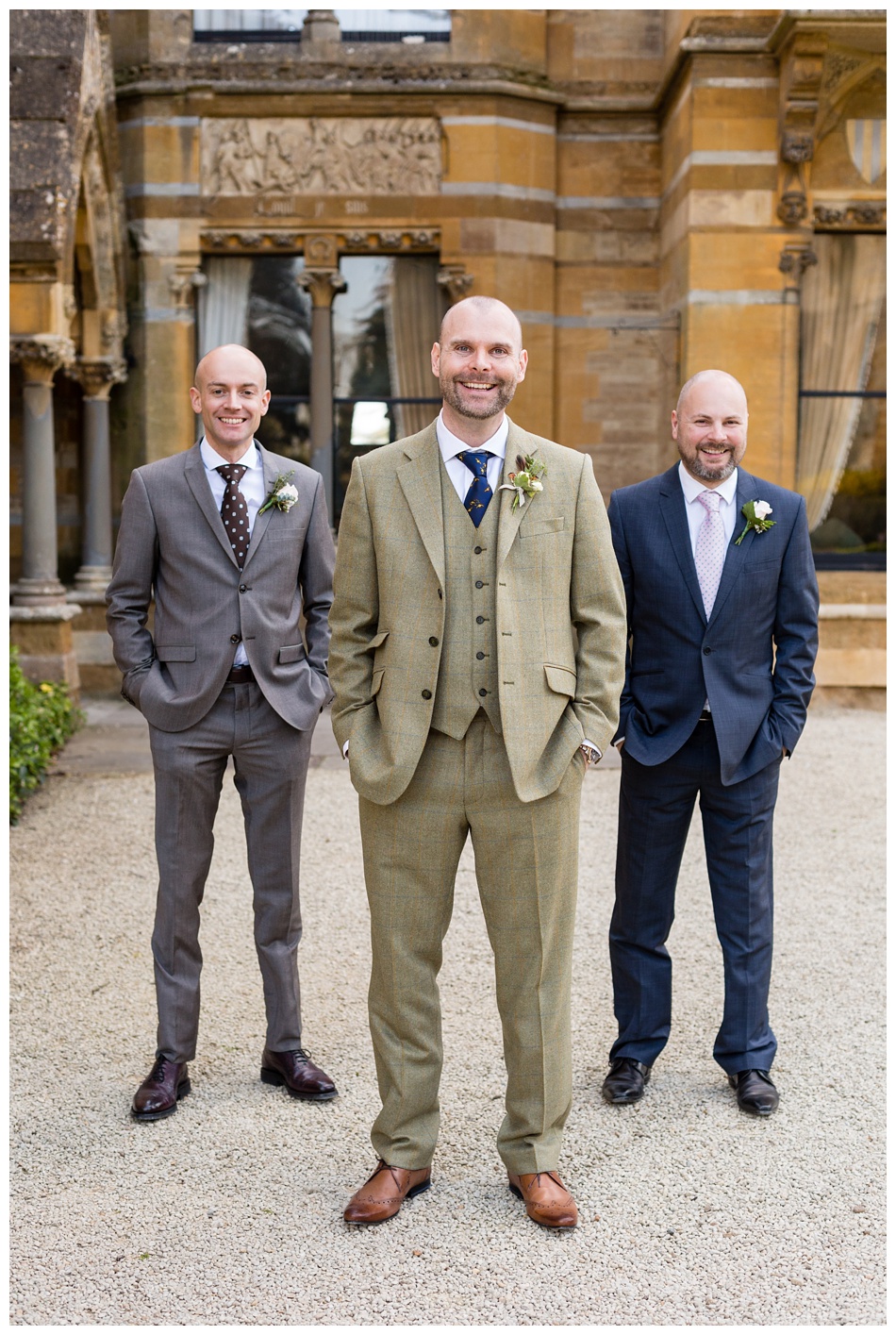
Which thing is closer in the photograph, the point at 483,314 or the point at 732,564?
the point at 483,314

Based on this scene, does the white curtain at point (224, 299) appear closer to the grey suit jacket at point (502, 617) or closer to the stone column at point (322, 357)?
the stone column at point (322, 357)

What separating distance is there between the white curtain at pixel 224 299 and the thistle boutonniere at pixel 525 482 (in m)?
8.76

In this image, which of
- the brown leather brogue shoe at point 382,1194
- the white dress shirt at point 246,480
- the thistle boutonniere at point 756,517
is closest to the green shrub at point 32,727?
the white dress shirt at point 246,480

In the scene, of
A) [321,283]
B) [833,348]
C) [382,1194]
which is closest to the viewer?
[382,1194]

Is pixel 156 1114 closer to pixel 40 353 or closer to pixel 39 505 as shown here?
pixel 40 353

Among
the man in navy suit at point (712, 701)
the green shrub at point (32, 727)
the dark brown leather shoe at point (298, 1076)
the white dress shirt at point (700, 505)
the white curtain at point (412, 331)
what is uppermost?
the white curtain at point (412, 331)

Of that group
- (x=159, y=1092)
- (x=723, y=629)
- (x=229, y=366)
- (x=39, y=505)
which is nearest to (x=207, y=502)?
(x=229, y=366)

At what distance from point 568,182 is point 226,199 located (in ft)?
9.75

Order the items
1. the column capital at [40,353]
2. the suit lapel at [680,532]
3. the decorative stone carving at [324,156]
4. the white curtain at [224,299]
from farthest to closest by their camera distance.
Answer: the white curtain at [224,299] → the decorative stone carving at [324,156] → the column capital at [40,353] → the suit lapel at [680,532]

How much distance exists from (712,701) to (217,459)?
5.28ft

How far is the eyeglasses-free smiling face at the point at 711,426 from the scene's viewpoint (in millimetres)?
3658

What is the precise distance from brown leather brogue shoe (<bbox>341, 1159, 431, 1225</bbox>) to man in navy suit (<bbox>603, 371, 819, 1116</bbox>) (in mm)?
816

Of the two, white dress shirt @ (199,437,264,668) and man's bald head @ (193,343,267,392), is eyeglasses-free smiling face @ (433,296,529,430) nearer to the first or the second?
man's bald head @ (193,343,267,392)

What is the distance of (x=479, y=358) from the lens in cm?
298
